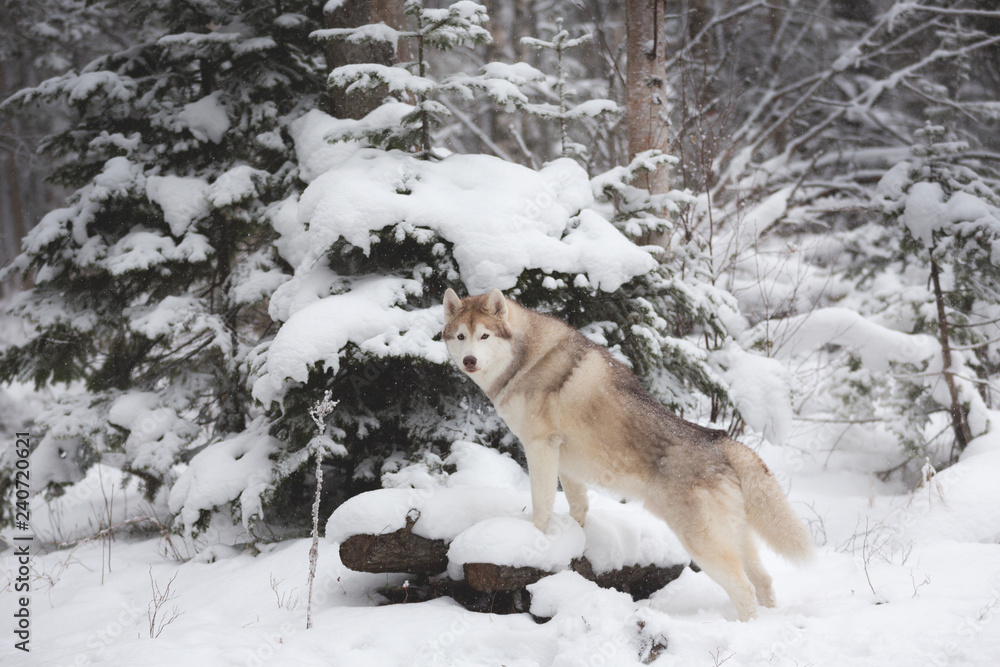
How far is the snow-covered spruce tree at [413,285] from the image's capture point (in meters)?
4.97

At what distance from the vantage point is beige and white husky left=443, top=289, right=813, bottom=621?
144 inches

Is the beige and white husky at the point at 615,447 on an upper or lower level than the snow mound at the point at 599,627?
upper

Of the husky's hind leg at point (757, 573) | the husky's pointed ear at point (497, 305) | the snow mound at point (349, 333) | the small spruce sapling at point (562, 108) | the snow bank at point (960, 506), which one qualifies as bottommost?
the snow bank at point (960, 506)

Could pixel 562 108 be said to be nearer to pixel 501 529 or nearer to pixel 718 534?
pixel 501 529

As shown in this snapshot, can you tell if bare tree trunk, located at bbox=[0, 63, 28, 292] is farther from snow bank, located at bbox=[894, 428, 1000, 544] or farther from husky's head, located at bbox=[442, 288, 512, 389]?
snow bank, located at bbox=[894, 428, 1000, 544]

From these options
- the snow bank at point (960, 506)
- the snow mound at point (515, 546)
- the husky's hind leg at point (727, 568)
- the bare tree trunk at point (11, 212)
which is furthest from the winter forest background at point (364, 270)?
the bare tree trunk at point (11, 212)

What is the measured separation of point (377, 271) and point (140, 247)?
275 cm

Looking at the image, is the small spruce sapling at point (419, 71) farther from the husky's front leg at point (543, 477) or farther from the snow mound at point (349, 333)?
the husky's front leg at point (543, 477)

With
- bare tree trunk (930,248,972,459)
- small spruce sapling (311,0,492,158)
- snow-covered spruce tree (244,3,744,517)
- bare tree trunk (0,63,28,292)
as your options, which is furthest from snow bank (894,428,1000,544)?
bare tree trunk (0,63,28,292)

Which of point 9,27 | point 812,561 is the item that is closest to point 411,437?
point 812,561

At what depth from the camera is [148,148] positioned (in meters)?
7.02

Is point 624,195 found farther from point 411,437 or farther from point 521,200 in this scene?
point 411,437

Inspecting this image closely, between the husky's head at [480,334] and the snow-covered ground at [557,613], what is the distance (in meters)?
1.06

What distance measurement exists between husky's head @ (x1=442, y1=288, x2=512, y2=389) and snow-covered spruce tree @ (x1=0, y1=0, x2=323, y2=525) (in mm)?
2959
